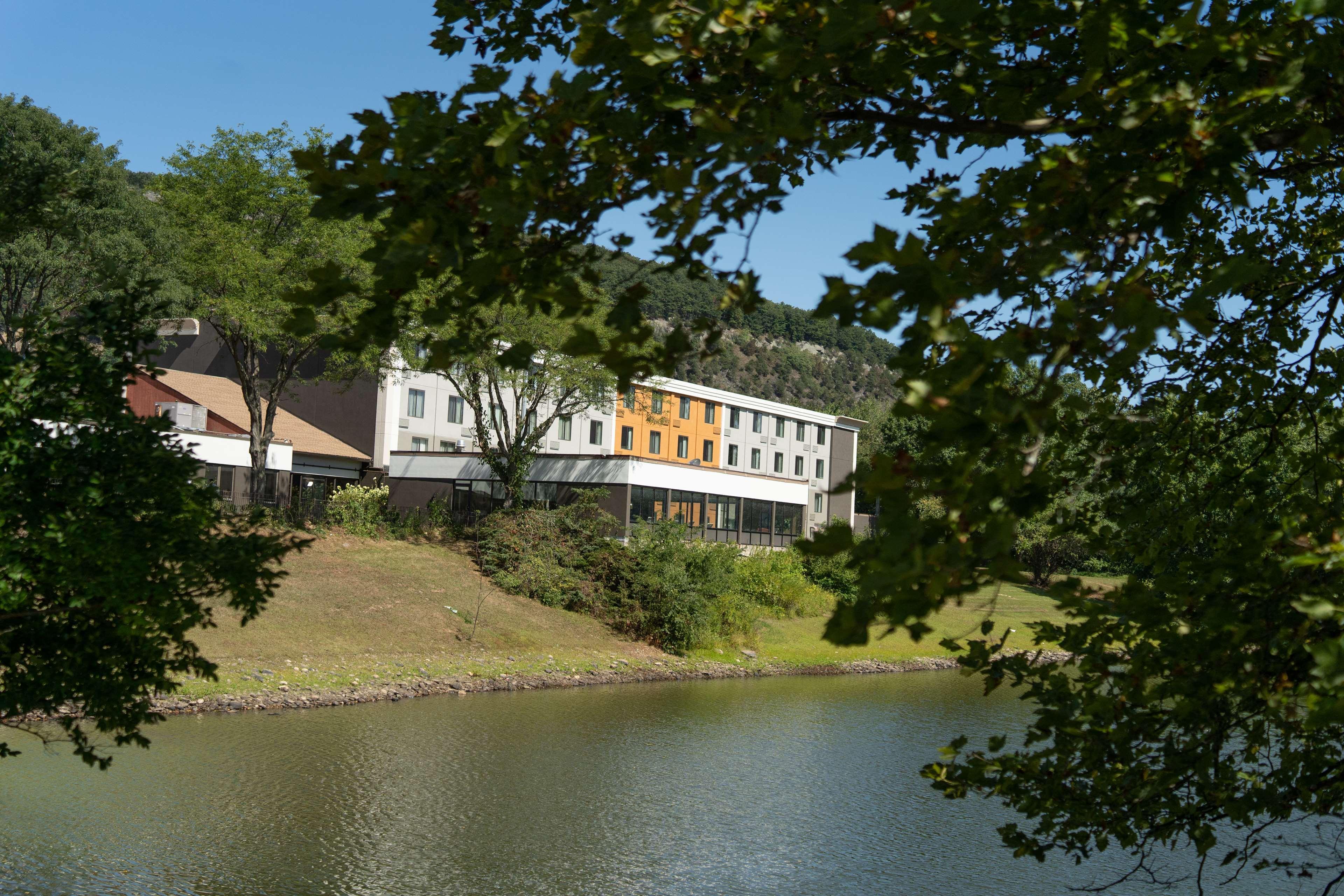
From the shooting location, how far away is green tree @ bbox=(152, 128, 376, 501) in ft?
108

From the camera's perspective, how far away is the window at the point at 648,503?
4041 cm

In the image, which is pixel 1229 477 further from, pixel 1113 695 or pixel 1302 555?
pixel 1302 555

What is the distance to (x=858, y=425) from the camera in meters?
63.5

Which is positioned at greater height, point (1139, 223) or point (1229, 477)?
point (1139, 223)

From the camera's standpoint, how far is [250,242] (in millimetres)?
34000

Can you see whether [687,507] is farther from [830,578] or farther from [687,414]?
[687,414]

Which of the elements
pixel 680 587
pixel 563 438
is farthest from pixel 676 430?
pixel 680 587

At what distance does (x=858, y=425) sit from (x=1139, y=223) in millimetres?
60685

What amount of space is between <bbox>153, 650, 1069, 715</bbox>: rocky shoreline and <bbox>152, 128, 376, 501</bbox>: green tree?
36.8ft

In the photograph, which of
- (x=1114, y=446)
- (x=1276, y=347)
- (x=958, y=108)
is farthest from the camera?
(x=1276, y=347)

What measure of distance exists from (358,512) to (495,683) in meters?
12.7

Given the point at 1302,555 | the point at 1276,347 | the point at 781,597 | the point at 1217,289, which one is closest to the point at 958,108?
the point at 1217,289

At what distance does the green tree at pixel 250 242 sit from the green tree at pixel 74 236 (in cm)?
142

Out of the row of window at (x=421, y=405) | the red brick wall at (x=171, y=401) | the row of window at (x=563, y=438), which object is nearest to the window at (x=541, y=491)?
the row of window at (x=563, y=438)
